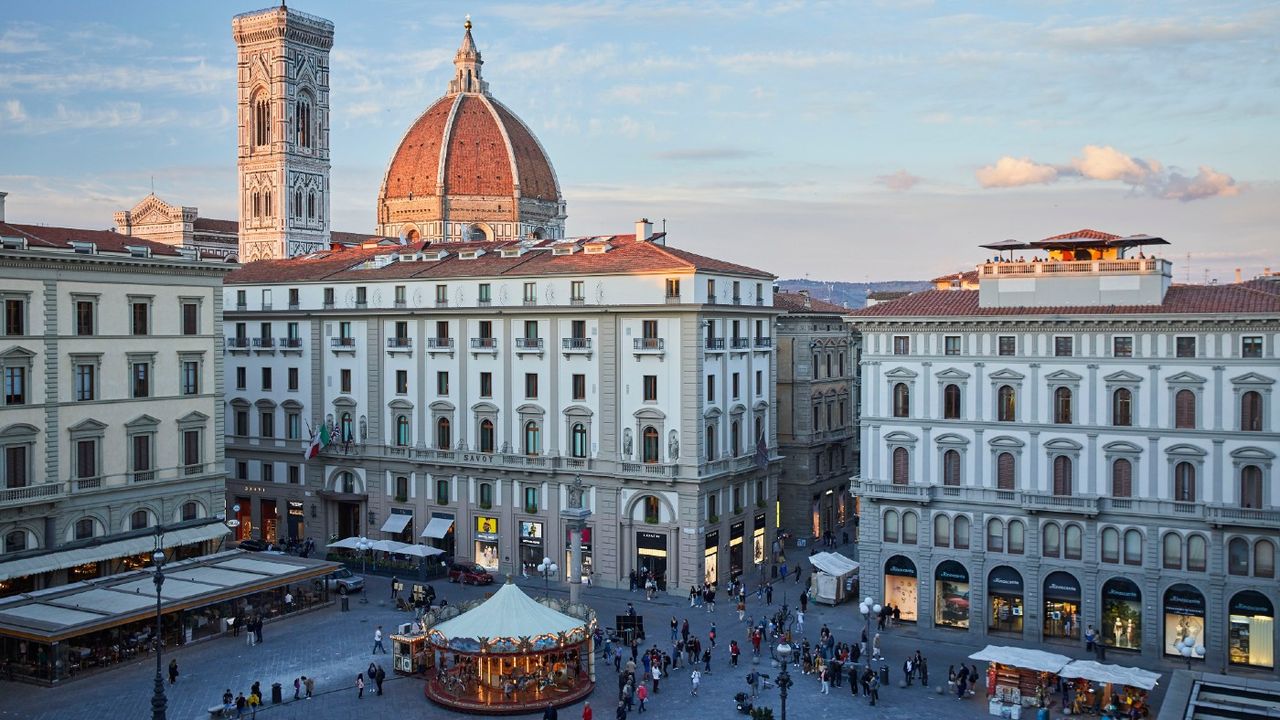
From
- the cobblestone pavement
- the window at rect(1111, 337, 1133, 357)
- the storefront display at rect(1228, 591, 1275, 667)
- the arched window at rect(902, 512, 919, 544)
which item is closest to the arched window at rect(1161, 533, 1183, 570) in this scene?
the storefront display at rect(1228, 591, 1275, 667)

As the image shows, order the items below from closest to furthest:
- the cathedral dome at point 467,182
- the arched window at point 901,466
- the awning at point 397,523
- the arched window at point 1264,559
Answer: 1. the arched window at point 1264,559
2. the arched window at point 901,466
3. the awning at point 397,523
4. the cathedral dome at point 467,182

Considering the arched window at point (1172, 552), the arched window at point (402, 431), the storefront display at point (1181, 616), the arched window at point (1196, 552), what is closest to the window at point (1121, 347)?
the arched window at point (1172, 552)

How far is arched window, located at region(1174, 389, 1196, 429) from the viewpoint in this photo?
4519cm

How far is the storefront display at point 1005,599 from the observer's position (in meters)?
48.5

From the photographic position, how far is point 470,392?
6125cm

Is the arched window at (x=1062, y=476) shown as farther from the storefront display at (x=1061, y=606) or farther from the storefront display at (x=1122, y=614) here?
the storefront display at (x=1122, y=614)

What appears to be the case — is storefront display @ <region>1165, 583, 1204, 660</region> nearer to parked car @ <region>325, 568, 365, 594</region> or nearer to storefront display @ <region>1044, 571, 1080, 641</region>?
storefront display @ <region>1044, 571, 1080, 641</region>

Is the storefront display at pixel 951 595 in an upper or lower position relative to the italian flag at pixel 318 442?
lower

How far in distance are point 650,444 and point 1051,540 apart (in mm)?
18570

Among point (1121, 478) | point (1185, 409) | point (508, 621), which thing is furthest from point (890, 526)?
point (508, 621)

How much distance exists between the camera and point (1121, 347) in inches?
1828

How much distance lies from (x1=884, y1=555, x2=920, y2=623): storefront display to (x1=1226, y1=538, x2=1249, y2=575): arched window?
12099 millimetres

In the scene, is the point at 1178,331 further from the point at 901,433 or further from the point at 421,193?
the point at 421,193

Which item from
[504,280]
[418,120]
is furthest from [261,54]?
[504,280]
